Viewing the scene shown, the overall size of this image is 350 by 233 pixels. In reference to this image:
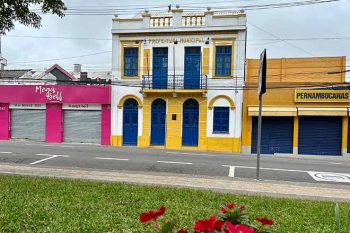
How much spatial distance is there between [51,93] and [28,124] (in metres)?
3.13

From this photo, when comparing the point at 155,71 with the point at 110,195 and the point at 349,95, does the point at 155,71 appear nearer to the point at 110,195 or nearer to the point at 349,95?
the point at 349,95

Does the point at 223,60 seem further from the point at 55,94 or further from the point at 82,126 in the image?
the point at 55,94

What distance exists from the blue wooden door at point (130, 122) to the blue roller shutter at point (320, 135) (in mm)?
11157

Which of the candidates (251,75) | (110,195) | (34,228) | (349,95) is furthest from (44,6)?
(349,95)

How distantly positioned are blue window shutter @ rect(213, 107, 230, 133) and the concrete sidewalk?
39.0 ft

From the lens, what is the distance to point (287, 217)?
17.7 feet

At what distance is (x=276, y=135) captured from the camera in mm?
21969

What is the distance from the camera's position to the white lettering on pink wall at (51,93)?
970 inches

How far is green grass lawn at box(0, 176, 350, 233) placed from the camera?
4.59 meters

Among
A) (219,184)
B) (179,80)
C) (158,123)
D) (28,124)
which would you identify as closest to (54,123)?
(28,124)

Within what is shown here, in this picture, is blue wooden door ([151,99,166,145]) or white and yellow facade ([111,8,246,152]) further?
blue wooden door ([151,99,166,145])

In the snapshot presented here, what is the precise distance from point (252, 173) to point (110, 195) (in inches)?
285

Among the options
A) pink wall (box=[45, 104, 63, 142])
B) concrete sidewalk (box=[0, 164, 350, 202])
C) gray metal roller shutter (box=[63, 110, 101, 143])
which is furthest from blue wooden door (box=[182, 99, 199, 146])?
concrete sidewalk (box=[0, 164, 350, 202])

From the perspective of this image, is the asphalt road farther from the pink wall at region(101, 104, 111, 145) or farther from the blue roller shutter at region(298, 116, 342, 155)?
the pink wall at region(101, 104, 111, 145)
